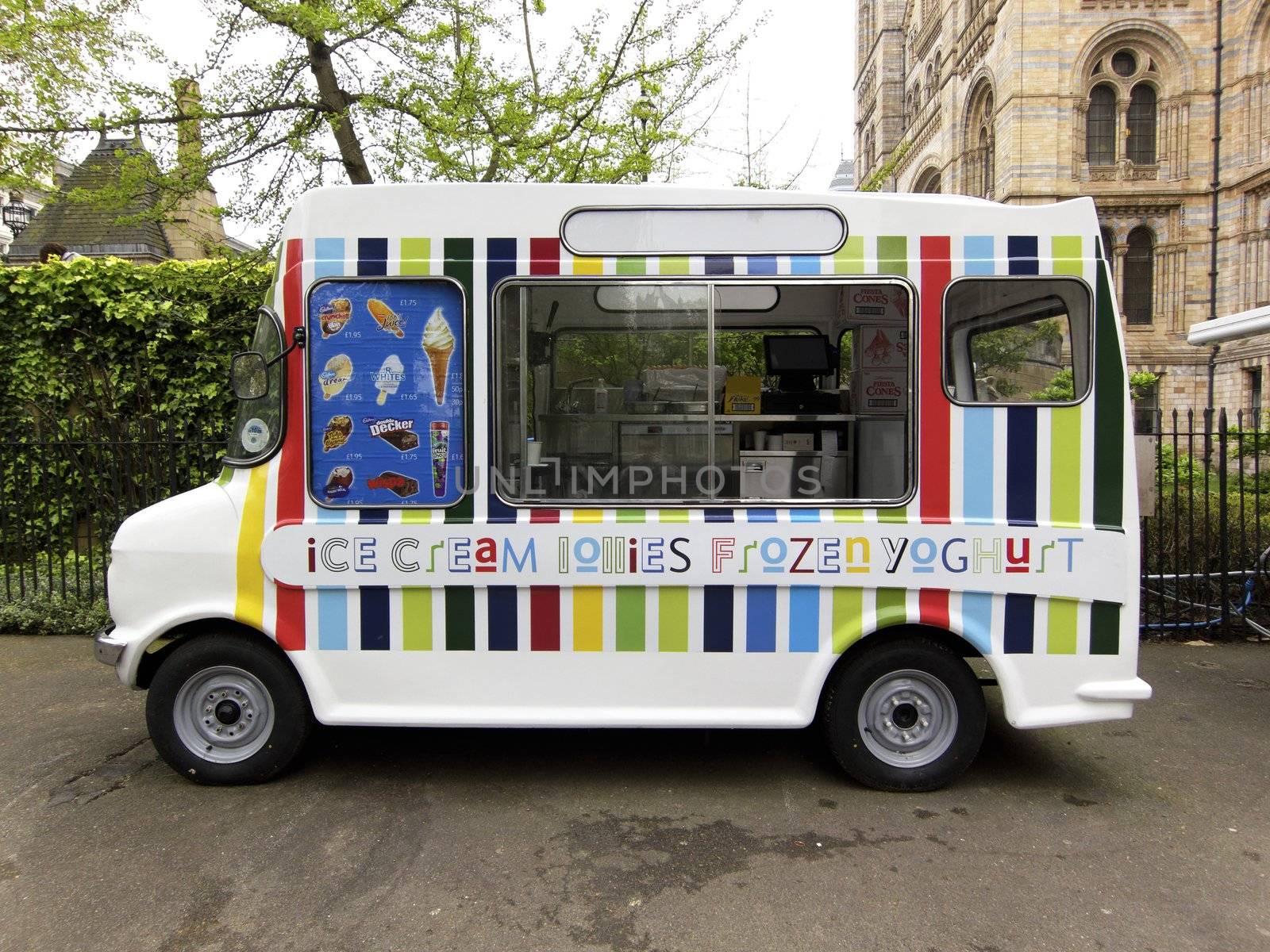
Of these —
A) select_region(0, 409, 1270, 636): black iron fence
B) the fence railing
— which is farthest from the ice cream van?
the fence railing

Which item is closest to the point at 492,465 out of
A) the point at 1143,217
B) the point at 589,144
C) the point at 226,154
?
the point at 589,144

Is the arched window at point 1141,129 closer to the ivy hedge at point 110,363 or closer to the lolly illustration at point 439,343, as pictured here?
the ivy hedge at point 110,363

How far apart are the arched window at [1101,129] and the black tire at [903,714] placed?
1176 inches

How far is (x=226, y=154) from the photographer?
834 centimetres

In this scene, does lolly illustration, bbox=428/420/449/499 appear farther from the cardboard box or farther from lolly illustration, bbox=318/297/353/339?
the cardboard box

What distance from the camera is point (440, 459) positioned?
3877 millimetres

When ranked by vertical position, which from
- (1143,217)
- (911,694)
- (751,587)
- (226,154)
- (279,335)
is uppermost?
(1143,217)

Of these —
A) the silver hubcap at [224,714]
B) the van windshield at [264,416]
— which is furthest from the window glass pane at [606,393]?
the silver hubcap at [224,714]

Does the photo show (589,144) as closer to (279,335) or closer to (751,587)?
(279,335)

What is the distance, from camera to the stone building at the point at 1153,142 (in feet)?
84.3

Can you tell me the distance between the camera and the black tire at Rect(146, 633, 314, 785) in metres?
3.94

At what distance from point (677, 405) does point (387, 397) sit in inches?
54.7

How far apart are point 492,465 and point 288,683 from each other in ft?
4.56

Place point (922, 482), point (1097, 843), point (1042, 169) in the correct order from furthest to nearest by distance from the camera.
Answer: point (1042, 169) < point (922, 482) < point (1097, 843)
